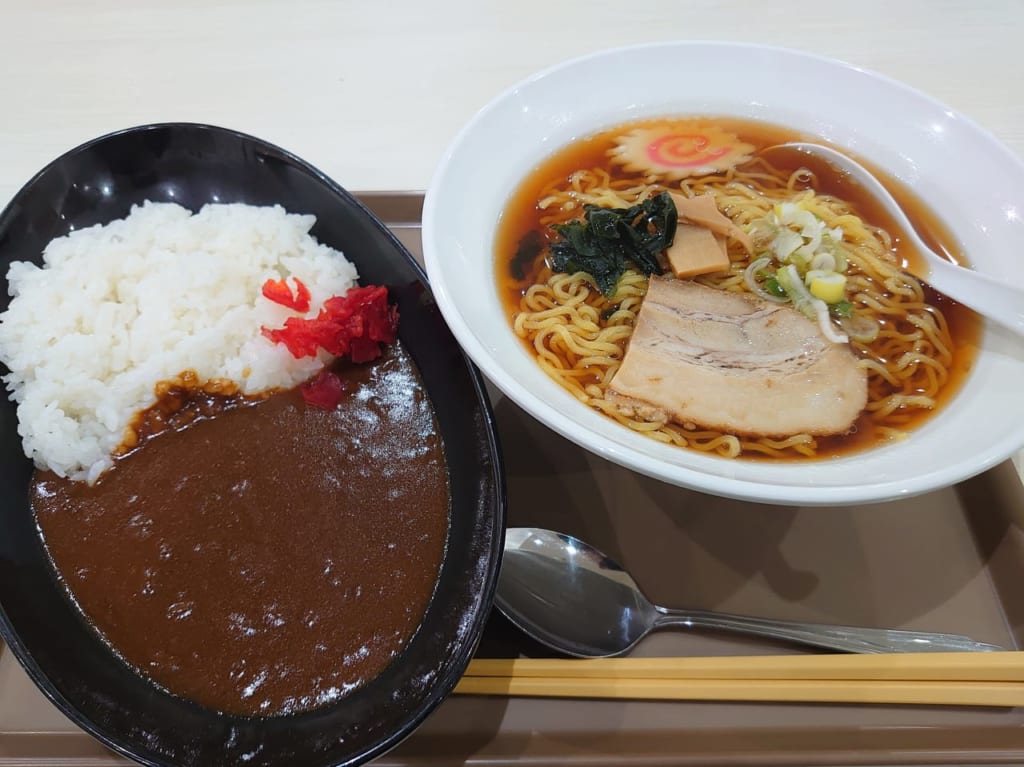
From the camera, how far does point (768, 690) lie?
3.75 ft

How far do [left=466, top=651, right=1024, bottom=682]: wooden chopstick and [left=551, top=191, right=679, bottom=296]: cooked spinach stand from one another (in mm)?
753

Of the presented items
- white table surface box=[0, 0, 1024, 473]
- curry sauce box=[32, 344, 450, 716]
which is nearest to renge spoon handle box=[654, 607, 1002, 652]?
curry sauce box=[32, 344, 450, 716]

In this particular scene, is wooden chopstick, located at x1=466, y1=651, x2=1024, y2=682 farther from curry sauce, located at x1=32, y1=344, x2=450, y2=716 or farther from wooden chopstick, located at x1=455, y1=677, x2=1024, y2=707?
curry sauce, located at x1=32, y1=344, x2=450, y2=716

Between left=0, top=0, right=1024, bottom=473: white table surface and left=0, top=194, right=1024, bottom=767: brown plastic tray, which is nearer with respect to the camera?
left=0, top=194, right=1024, bottom=767: brown plastic tray

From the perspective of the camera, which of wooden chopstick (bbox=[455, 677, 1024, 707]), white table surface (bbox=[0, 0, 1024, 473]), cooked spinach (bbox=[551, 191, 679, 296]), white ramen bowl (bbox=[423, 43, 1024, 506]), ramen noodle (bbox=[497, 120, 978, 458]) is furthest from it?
white table surface (bbox=[0, 0, 1024, 473])

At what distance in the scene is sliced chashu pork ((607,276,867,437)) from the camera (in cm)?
120

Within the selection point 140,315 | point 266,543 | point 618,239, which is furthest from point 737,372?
point 140,315

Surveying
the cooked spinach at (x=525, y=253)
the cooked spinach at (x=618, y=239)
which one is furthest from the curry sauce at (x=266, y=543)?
the cooked spinach at (x=618, y=239)

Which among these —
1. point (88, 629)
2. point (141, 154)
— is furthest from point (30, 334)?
point (88, 629)

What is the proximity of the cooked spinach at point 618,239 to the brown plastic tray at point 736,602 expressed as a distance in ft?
1.20

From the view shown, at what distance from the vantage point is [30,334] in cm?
150

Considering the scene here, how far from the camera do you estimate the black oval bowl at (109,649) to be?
1.08 m

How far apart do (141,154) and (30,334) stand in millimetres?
569

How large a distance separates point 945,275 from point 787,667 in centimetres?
85
